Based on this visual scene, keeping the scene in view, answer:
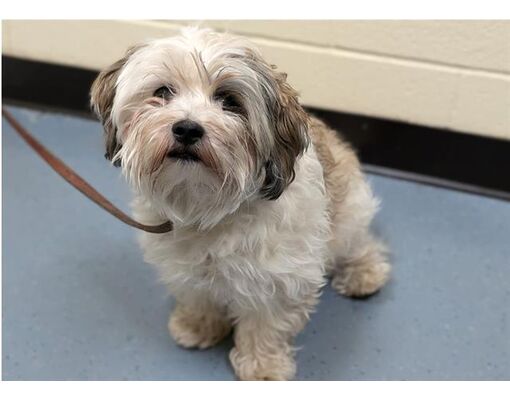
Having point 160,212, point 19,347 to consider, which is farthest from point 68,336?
point 160,212

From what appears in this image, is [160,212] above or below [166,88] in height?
below

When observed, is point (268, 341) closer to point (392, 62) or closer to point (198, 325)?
point (198, 325)

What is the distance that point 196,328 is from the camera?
A: 151 centimetres

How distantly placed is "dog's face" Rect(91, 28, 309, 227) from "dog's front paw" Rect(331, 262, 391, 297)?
557mm

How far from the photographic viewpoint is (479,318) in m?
1.57

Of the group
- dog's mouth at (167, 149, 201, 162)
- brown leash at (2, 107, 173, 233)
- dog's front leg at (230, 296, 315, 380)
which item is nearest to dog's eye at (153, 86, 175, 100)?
dog's mouth at (167, 149, 201, 162)

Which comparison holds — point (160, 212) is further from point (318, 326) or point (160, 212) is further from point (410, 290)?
point (410, 290)

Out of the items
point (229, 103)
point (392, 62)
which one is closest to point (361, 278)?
point (392, 62)

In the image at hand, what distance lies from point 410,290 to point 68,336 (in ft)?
2.72

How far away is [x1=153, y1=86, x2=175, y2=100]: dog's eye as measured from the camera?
41.9 inches

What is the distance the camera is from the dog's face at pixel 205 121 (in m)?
1.01

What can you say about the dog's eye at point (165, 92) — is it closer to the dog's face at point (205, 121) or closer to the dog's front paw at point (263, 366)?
the dog's face at point (205, 121)

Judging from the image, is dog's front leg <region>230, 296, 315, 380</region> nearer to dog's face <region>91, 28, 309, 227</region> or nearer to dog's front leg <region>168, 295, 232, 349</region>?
dog's front leg <region>168, 295, 232, 349</region>

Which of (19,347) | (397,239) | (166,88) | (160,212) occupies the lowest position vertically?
(19,347)
